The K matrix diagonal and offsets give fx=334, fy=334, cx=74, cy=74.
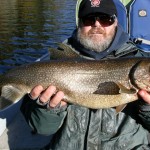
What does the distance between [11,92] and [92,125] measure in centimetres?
92

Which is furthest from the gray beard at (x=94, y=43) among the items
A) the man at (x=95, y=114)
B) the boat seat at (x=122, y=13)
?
the boat seat at (x=122, y=13)

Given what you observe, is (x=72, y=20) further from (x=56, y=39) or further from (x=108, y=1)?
(x=108, y=1)

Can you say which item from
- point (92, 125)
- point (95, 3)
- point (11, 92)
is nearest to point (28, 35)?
point (95, 3)

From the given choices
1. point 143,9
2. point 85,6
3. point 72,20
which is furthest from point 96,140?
point 72,20

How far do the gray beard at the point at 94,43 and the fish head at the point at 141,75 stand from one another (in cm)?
50

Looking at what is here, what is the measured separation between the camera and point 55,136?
3.68 m

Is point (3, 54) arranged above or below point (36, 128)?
below

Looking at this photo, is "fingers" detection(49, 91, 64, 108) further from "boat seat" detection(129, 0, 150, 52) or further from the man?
"boat seat" detection(129, 0, 150, 52)

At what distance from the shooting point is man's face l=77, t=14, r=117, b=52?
3.72m

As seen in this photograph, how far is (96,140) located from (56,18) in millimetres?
21399

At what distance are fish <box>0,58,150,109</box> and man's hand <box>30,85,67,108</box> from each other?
0.06m

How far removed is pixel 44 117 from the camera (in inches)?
136

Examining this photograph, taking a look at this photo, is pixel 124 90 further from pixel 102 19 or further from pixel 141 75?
pixel 102 19

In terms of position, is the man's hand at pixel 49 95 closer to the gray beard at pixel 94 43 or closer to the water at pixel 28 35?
the gray beard at pixel 94 43
